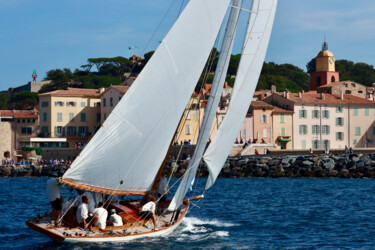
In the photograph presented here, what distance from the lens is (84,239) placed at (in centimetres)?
1909

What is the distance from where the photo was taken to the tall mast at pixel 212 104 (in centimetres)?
2225

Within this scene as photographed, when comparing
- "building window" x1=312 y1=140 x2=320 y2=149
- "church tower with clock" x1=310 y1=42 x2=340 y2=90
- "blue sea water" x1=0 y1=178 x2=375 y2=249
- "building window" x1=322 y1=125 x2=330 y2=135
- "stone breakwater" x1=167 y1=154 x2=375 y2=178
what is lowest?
"blue sea water" x1=0 y1=178 x2=375 y2=249

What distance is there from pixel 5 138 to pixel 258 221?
57523 millimetres

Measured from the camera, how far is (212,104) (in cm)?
2256

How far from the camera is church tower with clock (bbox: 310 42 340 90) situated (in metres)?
99.9

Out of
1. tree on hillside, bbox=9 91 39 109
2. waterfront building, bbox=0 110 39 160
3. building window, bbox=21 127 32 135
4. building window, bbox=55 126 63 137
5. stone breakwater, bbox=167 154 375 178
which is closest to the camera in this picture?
stone breakwater, bbox=167 154 375 178

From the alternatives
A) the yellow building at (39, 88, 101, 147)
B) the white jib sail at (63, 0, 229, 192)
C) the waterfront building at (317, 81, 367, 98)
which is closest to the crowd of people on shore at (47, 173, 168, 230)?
the white jib sail at (63, 0, 229, 192)

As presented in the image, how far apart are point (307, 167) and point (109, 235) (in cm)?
3789

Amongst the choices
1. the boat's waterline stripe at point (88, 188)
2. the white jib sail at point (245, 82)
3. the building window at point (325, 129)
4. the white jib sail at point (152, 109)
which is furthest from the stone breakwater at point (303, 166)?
the boat's waterline stripe at point (88, 188)

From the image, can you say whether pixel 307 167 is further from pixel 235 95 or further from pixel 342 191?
pixel 235 95

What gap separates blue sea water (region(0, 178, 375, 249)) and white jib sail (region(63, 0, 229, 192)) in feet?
7.11

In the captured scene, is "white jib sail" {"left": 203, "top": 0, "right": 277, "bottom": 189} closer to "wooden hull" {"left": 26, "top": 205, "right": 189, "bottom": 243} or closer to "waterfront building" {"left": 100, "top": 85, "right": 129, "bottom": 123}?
"wooden hull" {"left": 26, "top": 205, "right": 189, "bottom": 243}

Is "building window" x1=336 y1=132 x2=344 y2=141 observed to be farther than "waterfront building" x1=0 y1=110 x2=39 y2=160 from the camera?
No

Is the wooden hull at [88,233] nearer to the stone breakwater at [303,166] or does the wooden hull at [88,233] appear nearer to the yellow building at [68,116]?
the stone breakwater at [303,166]
